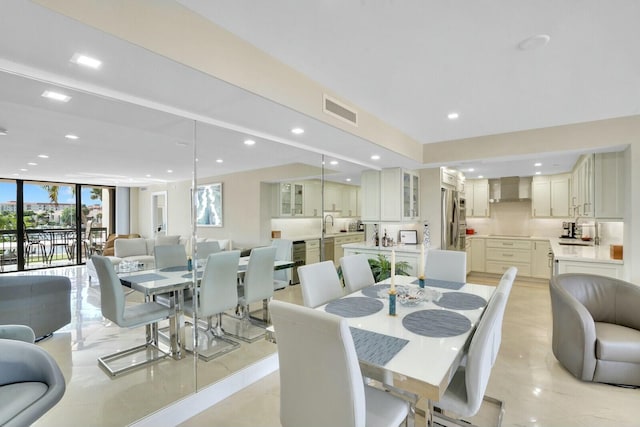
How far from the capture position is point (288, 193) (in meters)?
4.13

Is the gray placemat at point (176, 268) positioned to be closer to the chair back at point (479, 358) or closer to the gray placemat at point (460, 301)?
the gray placemat at point (460, 301)

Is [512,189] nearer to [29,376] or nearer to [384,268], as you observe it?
[384,268]

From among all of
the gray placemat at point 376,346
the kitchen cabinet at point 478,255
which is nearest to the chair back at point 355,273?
the gray placemat at point 376,346

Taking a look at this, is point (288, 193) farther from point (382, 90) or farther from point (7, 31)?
point (7, 31)

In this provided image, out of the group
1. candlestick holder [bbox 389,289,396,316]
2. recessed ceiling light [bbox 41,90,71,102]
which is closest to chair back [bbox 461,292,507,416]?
candlestick holder [bbox 389,289,396,316]

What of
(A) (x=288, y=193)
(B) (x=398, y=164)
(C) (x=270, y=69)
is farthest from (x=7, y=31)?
(B) (x=398, y=164)

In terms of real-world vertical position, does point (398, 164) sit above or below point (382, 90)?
below

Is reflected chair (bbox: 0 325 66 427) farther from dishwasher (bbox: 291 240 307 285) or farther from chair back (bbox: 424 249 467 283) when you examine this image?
chair back (bbox: 424 249 467 283)

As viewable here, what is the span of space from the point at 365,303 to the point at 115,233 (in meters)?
2.08

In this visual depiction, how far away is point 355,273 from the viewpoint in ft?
10.0

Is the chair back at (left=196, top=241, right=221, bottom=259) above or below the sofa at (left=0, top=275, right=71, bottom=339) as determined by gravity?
above

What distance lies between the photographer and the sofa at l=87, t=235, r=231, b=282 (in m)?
2.42

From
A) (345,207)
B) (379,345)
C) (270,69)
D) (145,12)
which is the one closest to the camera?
(145,12)

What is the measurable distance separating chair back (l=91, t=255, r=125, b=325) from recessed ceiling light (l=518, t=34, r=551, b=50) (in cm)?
332
